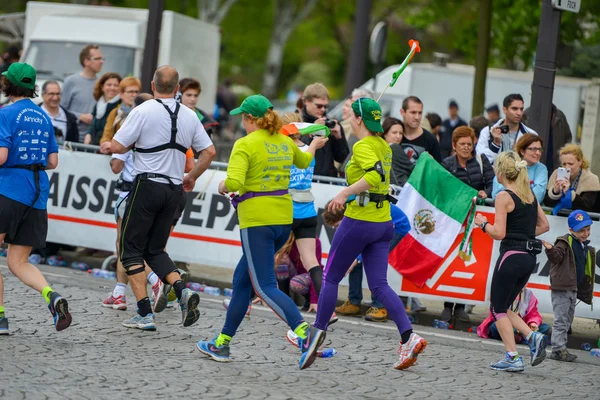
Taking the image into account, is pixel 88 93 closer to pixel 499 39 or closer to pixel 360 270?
pixel 360 270

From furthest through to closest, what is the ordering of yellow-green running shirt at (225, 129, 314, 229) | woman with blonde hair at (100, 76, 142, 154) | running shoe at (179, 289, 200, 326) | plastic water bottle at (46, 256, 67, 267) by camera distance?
plastic water bottle at (46, 256, 67, 267)
woman with blonde hair at (100, 76, 142, 154)
running shoe at (179, 289, 200, 326)
yellow-green running shirt at (225, 129, 314, 229)

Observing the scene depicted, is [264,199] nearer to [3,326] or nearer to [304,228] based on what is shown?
[304,228]

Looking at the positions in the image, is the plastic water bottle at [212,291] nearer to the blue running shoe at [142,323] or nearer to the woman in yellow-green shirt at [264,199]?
the blue running shoe at [142,323]

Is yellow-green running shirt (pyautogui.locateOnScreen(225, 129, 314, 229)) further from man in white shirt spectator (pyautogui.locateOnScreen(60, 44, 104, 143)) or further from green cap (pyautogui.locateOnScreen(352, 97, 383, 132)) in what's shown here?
man in white shirt spectator (pyautogui.locateOnScreen(60, 44, 104, 143))

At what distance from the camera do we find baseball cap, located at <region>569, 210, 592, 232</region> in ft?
33.0

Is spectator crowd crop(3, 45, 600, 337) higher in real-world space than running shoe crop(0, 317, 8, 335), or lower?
higher

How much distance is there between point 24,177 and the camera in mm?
8602

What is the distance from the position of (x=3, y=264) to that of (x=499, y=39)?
53.1 feet

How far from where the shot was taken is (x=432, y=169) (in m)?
11.1

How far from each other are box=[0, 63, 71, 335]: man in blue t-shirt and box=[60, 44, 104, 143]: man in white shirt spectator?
246 inches

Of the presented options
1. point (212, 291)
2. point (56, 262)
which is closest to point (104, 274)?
point (56, 262)

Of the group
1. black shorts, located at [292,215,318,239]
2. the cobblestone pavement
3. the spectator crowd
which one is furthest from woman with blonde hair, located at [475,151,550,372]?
black shorts, located at [292,215,318,239]

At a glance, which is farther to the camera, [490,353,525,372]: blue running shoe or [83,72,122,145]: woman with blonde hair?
[83,72,122,145]: woman with blonde hair

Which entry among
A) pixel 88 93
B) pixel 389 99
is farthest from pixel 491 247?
pixel 389 99
